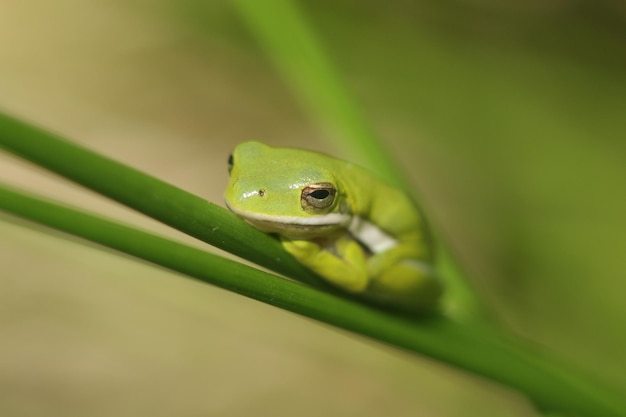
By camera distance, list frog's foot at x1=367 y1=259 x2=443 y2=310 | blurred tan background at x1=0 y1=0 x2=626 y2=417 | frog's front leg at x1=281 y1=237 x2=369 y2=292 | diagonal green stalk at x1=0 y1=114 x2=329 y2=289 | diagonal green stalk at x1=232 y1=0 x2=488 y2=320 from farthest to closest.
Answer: blurred tan background at x1=0 y1=0 x2=626 y2=417 < diagonal green stalk at x1=232 y1=0 x2=488 y2=320 < frog's foot at x1=367 y1=259 x2=443 y2=310 < frog's front leg at x1=281 y1=237 x2=369 y2=292 < diagonal green stalk at x1=0 y1=114 x2=329 y2=289

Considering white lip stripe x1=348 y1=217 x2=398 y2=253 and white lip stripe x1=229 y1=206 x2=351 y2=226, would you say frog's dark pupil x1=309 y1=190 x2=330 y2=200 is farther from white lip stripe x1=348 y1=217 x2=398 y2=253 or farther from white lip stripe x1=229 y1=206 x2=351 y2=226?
white lip stripe x1=348 y1=217 x2=398 y2=253

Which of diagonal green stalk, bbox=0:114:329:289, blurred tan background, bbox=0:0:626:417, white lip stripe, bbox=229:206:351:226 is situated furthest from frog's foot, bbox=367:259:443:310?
blurred tan background, bbox=0:0:626:417

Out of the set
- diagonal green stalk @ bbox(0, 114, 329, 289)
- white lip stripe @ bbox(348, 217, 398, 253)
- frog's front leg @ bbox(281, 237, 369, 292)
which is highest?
white lip stripe @ bbox(348, 217, 398, 253)

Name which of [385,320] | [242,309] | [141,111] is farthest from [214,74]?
[385,320]

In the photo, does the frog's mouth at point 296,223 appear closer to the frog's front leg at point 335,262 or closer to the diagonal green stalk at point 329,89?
the frog's front leg at point 335,262

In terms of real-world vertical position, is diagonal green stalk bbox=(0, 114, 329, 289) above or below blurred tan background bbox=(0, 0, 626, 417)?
below

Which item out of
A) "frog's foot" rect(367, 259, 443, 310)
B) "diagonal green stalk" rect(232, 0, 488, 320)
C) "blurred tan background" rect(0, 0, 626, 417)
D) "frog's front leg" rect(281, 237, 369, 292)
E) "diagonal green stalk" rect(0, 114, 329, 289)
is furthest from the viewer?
"blurred tan background" rect(0, 0, 626, 417)

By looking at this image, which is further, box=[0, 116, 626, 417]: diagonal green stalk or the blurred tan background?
the blurred tan background

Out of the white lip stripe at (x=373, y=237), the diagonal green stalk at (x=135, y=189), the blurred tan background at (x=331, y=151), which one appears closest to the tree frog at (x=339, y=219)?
the white lip stripe at (x=373, y=237)
